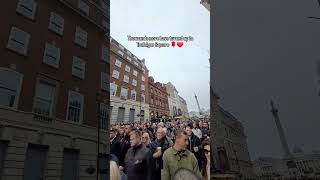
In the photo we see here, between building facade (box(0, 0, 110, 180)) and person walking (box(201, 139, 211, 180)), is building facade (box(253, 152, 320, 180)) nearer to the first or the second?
A: person walking (box(201, 139, 211, 180))

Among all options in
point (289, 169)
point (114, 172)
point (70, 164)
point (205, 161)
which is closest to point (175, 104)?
point (205, 161)

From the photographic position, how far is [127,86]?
1.40 meters

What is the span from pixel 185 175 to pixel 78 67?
710 mm

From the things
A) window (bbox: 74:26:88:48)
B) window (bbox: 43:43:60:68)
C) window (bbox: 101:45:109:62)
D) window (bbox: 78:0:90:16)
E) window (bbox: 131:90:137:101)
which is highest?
window (bbox: 78:0:90:16)

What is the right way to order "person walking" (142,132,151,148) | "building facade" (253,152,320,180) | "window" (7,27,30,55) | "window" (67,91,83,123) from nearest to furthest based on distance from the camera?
"window" (7,27,30,55) < "window" (67,91,83,123) < "person walking" (142,132,151,148) < "building facade" (253,152,320,180)

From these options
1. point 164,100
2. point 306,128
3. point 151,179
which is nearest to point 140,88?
point 164,100

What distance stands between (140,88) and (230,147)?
466 centimetres

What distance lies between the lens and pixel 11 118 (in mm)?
1138

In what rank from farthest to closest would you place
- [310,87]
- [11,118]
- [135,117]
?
[310,87] < [135,117] < [11,118]

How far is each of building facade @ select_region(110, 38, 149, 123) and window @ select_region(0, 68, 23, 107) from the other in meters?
0.40

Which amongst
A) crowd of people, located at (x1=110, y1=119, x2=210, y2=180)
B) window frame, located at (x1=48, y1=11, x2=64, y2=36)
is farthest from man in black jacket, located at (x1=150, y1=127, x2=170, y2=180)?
window frame, located at (x1=48, y1=11, x2=64, y2=36)

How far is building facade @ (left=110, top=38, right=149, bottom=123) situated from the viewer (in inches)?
54.2

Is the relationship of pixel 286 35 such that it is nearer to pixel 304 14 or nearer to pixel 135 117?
pixel 304 14

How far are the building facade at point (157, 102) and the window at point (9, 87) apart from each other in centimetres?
56
